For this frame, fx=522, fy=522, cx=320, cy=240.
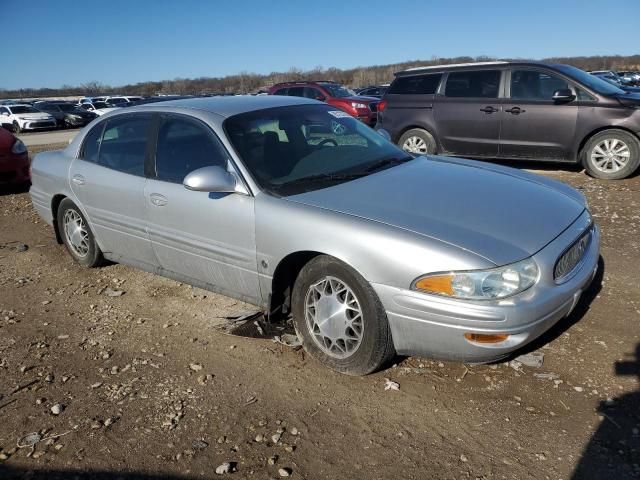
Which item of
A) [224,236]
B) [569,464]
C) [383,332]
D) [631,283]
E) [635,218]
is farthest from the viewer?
[635,218]

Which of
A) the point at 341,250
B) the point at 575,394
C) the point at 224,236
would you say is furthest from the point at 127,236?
the point at 575,394

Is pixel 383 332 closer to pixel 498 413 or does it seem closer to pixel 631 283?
pixel 498 413

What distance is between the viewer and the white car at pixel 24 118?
2559 cm

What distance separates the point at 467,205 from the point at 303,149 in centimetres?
127

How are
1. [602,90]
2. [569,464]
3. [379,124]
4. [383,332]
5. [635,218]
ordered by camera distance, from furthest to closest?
[379,124] < [602,90] < [635,218] < [383,332] < [569,464]

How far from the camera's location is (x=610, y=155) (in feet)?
24.3

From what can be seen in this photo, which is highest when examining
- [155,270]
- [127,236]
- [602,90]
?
[602,90]

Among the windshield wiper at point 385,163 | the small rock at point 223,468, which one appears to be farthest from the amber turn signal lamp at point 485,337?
the windshield wiper at point 385,163

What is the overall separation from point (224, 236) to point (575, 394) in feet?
7.45

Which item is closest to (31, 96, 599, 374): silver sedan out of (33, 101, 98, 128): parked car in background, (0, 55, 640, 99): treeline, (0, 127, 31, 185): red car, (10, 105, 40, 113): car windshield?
(0, 127, 31, 185): red car

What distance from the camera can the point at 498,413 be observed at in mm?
2703

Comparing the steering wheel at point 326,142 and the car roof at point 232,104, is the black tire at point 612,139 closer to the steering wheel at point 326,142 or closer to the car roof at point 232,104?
the car roof at point 232,104

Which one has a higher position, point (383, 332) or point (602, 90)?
point (602, 90)

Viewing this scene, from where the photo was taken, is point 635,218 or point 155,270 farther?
point 635,218
